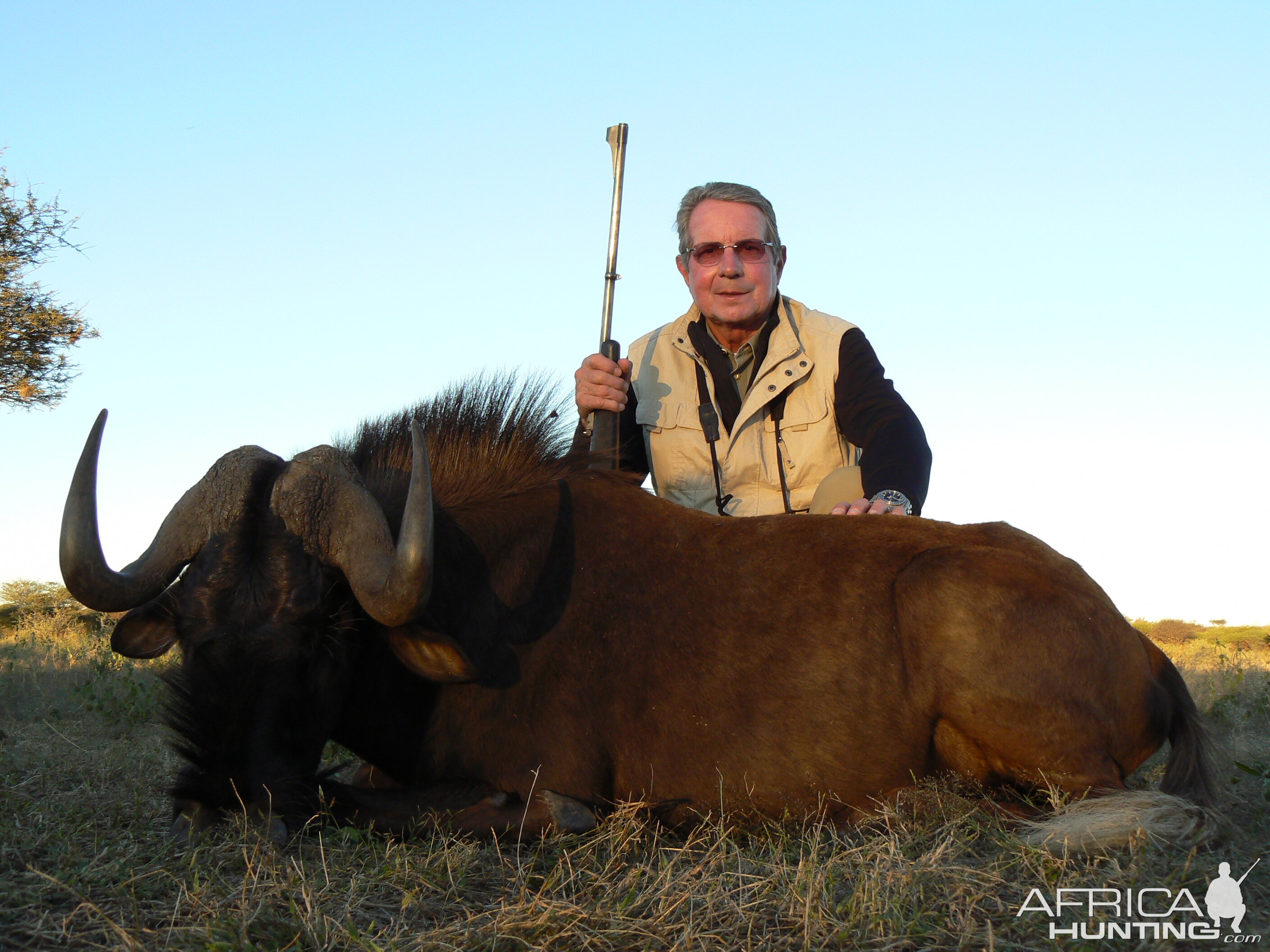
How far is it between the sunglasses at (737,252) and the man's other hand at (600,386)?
2.99ft

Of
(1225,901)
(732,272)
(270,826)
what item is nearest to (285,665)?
(270,826)

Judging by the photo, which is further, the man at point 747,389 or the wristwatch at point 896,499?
the man at point 747,389

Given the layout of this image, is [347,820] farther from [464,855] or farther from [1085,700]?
[1085,700]

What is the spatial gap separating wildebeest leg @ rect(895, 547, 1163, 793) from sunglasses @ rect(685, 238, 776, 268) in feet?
8.92

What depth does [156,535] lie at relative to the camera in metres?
3.58

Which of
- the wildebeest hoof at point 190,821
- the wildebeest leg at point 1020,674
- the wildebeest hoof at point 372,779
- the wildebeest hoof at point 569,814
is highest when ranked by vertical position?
the wildebeest leg at point 1020,674

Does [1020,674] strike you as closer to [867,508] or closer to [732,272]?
[867,508]

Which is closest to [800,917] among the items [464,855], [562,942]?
[562,942]

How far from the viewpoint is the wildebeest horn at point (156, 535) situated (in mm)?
3322

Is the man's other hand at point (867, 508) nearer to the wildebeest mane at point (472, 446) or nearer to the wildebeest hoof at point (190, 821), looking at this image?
the wildebeest mane at point (472, 446)

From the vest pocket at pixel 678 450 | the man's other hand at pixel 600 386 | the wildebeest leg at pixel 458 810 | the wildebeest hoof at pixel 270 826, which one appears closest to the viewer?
the wildebeest hoof at pixel 270 826

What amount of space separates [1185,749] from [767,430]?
2845 mm

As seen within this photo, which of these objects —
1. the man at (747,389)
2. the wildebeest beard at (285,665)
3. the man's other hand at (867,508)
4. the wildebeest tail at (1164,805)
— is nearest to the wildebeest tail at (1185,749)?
the wildebeest tail at (1164,805)

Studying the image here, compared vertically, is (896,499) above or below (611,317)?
below
